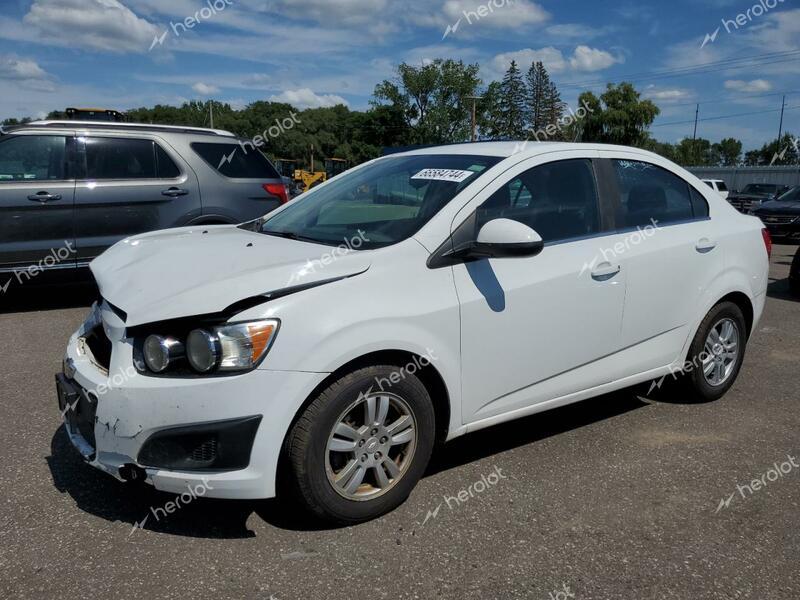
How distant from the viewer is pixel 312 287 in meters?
2.83

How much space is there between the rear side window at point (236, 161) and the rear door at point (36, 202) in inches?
52.6

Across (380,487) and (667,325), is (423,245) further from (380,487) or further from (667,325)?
(667,325)

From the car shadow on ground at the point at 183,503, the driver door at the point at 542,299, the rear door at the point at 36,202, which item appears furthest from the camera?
the rear door at the point at 36,202

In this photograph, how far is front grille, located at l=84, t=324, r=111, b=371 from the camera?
3.02 metres

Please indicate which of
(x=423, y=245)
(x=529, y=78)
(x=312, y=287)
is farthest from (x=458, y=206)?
(x=529, y=78)

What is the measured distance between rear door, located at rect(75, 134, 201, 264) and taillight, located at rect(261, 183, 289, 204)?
0.79 metres

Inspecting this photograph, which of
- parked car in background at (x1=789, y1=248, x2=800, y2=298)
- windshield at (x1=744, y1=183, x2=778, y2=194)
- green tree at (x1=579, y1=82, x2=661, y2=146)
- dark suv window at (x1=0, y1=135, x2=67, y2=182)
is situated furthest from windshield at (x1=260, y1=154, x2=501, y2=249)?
green tree at (x1=579, y1=82, x2=661, y2=146)

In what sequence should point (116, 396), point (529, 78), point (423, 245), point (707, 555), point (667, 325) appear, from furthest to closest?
point (529, 78), point (667, 325), point (423, 245), point (707, 555), point (116, 396)

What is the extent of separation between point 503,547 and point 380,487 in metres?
0.58

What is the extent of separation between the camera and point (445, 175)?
359 centimetres

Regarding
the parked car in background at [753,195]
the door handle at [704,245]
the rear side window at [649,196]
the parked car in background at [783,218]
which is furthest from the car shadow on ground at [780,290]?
the parked car in background at [753,195]

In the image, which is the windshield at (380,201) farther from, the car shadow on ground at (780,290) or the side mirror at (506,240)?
the car shadow on ground at (780,290)

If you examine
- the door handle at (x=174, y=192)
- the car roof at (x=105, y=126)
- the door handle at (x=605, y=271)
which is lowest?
the door handle at (x=605, y=271)

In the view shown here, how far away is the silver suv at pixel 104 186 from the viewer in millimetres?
6699
